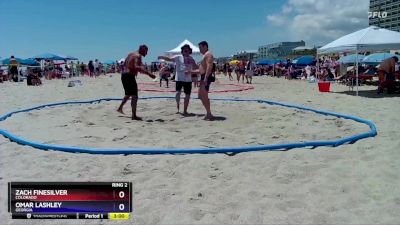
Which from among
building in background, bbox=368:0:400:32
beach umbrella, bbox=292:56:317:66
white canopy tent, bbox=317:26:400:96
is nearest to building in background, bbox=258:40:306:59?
building in background, bbox=368:0:400:32

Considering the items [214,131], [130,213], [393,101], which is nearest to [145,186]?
[130,213]

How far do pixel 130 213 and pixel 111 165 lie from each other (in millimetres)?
1276

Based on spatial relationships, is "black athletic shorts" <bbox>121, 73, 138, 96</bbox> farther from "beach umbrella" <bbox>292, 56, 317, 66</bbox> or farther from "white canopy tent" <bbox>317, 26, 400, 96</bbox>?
"beach umbrella" <bbox>292, 56, 317, 66</bbox>

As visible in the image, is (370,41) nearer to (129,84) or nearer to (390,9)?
(129,84)

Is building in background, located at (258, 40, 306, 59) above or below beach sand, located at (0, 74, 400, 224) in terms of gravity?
above

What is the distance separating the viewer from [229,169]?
4.04 meters
